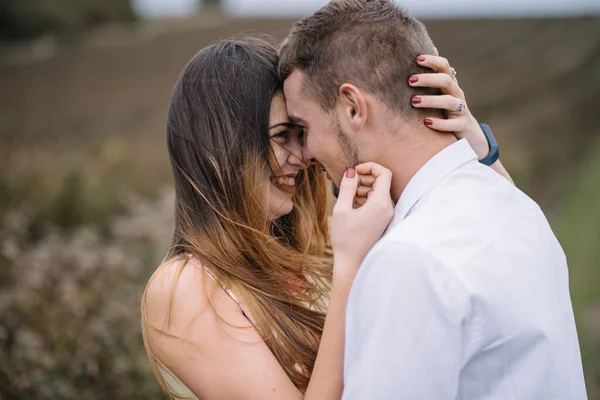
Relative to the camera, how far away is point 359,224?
1.80 metres

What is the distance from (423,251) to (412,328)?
0.18 metres

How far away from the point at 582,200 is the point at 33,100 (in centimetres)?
506

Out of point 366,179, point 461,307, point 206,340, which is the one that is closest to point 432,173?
point 366,179

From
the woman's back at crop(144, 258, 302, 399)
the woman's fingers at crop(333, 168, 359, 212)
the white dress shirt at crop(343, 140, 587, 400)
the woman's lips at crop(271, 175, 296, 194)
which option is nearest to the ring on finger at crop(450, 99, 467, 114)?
the white dress shirt at crop(343, 140, 587, 400)

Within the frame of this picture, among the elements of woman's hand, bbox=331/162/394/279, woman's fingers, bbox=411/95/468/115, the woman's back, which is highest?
woman's fingers, bbox=411/95/468/115

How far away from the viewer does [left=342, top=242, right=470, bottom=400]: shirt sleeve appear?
1.50 meters

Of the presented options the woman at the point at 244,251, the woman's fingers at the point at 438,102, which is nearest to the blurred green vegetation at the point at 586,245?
the woman at the point at 244,251

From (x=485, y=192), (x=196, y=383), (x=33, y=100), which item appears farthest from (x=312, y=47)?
(x=33, y=100)

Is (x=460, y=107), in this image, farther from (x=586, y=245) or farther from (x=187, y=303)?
(x=586, y=245)

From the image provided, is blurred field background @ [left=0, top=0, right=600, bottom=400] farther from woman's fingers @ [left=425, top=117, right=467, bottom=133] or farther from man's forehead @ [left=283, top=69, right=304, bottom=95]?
woman's fingers @ [left=425, top=117, right=467, bottom=133]

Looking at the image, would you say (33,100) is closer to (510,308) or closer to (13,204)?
(13,204)

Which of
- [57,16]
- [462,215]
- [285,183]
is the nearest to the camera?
Answer: [462,215]

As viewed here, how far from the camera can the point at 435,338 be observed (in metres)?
1.50

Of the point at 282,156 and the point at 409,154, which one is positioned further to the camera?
the point at 282,156
